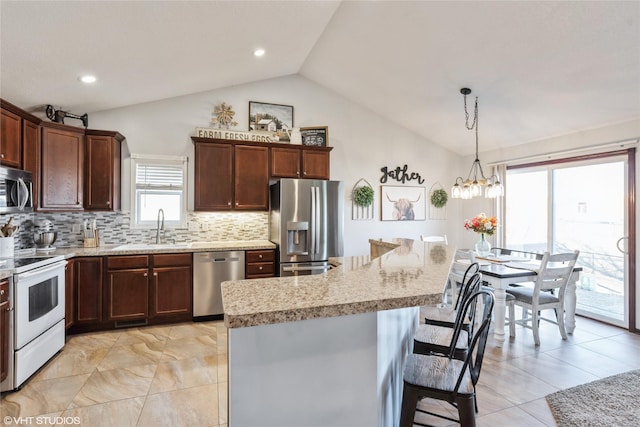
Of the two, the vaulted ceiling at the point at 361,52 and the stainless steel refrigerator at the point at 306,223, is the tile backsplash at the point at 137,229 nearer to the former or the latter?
the stainless steel refrigerator at the point at 306,223

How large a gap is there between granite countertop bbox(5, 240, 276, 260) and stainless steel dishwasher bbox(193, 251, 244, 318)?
0.08 metres

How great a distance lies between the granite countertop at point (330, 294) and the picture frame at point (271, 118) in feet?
11.7

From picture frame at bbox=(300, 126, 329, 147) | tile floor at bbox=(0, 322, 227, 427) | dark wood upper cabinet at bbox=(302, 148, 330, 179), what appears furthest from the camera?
picture frame at bbox=(300, 126, 329, 147)

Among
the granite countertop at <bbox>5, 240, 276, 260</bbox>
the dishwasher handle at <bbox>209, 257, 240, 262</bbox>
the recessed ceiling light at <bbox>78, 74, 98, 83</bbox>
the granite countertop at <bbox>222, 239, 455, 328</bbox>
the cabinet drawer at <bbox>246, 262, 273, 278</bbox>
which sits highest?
the recessed ceiling light at <bbox>78, 74, 98, 83</bbox>

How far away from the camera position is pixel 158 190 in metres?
4.25

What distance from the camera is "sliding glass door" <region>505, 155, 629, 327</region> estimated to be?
3.82 metres

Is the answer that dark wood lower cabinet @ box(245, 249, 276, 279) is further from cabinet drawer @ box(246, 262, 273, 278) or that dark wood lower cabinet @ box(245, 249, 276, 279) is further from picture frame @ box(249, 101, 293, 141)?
picture frame @ box(249, 101, 293, 141)

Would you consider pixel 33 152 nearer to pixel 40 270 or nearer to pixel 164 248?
pixel 40 270

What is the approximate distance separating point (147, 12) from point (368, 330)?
2749 millimetres

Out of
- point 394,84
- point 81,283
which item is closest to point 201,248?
point 81,283

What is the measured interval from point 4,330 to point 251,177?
275cm

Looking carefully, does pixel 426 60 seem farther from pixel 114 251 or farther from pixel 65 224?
pixel 65 224

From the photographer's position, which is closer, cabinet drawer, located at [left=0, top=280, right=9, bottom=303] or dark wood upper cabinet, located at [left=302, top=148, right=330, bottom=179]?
cabinet drawer, located at [left=0, top=280, right=9, bottom=303]

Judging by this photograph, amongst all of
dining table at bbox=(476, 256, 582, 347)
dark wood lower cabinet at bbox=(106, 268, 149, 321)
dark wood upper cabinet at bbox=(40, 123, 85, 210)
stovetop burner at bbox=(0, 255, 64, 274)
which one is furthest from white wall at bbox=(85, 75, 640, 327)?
dining table at bbox=(476, 256, 582, 347)
